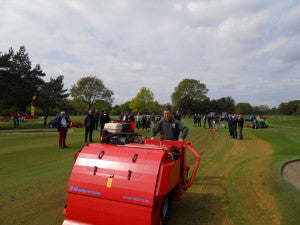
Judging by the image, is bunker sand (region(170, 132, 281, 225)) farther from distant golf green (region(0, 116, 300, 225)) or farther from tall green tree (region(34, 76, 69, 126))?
tall green tree (region(34, 76, 69, 126))

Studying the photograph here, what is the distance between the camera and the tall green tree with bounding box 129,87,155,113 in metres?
76.6

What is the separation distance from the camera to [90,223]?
370 centimetres

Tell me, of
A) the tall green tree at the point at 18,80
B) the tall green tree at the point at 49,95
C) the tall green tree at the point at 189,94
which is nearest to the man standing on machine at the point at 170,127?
the tall green tree at the point at 18,80

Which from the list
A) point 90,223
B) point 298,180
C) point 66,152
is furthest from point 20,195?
point 298,180

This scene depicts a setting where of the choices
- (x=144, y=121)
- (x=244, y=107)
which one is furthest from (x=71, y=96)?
(x=244, y=107)

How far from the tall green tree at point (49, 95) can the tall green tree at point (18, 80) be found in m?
1.01

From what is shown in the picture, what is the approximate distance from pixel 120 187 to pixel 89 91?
58941 millimetres

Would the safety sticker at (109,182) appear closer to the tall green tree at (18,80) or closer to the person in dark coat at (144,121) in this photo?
the person in dark coat at (144,121)

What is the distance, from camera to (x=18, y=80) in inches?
1330

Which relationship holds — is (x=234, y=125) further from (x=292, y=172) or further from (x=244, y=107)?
(x=244, y=107)

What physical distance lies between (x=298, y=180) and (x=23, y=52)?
39.8 metres

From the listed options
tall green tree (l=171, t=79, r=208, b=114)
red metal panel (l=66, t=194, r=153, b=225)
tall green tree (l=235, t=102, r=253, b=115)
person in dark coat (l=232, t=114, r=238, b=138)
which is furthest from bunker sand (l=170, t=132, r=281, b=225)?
tall green tree (l=235, t=102, r=253, b=115)

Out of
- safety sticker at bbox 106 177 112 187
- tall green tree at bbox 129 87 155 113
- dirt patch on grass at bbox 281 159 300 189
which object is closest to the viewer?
safety sticker at bbox 106 177 112 187

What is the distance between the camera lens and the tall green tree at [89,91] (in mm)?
60031
